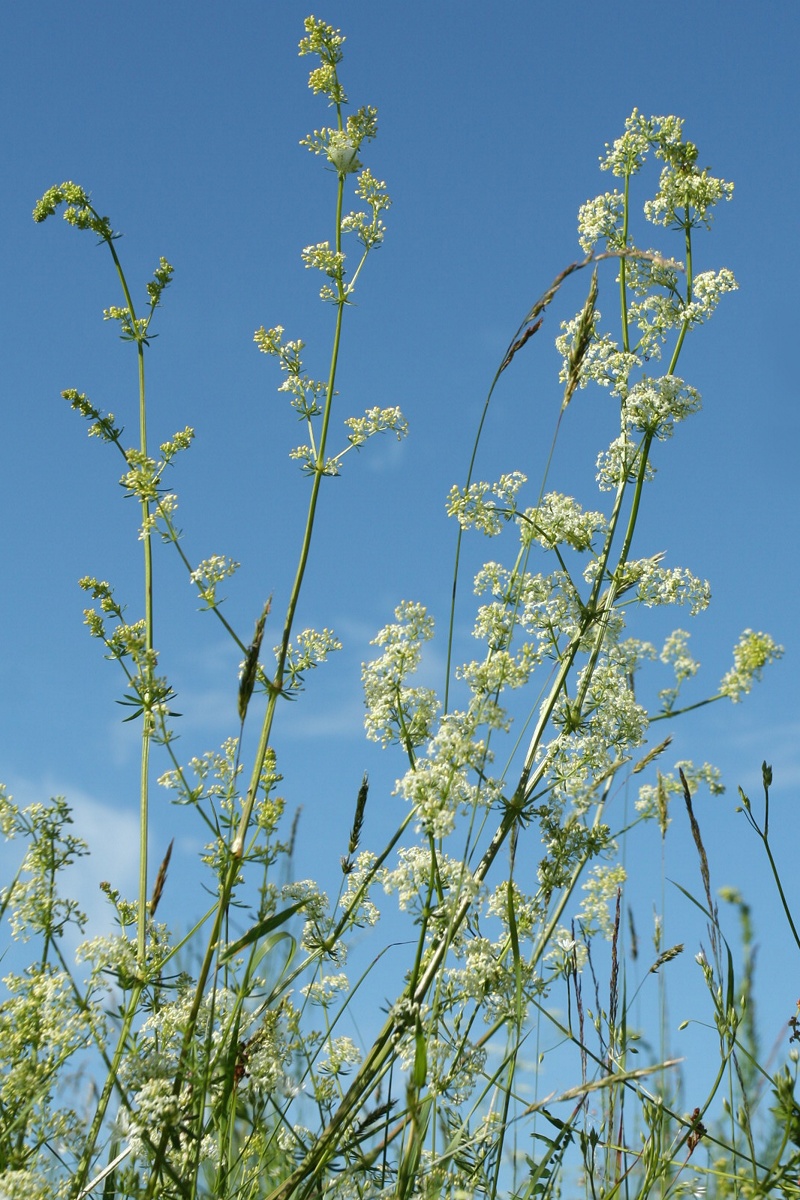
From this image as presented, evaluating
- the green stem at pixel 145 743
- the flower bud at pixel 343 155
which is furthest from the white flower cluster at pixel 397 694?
the flower bud at pixel 343 155

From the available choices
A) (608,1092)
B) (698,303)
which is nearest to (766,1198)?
(608,1092)

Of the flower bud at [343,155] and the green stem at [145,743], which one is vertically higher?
the flower bud at [343,155]

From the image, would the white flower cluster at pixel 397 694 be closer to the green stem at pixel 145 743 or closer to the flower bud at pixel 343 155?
the green stem at pixel 145 743

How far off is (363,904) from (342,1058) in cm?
63

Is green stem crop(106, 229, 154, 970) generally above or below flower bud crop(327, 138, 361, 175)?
below

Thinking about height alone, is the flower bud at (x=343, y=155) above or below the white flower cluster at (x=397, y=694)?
above

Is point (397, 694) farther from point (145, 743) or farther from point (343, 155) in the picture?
point (343, 155)

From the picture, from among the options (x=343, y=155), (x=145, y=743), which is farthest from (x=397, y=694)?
(x=343, y=155)

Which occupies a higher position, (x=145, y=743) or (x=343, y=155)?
(x=343, y=155)

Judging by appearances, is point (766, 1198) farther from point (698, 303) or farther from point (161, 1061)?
point (698, 303)

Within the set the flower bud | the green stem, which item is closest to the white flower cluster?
the green stem

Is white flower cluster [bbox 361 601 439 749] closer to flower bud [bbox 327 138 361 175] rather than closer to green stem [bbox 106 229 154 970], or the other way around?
green stem [bbox 106 229 154 970]

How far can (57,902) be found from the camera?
12.5 ft

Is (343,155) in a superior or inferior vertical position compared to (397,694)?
superior
